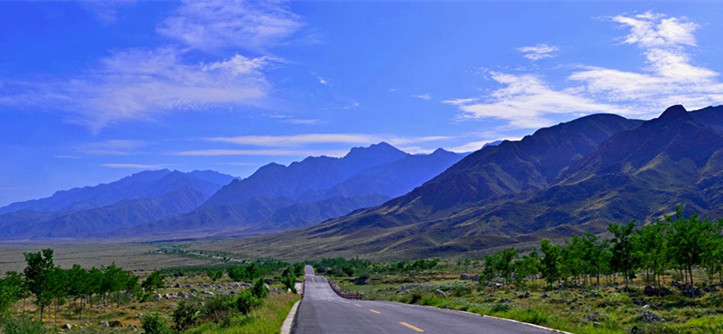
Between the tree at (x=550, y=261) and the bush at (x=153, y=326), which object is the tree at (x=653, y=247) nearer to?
the tree at (x=550, y=261)

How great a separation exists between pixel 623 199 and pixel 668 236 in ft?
519

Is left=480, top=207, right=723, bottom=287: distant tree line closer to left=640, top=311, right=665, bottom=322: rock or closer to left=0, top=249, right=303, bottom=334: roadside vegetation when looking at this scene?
left=640, top=311, right=665, bottom=322: rock

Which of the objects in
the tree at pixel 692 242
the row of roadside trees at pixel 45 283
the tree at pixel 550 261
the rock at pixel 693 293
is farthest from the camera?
the tree at pixel 550 261

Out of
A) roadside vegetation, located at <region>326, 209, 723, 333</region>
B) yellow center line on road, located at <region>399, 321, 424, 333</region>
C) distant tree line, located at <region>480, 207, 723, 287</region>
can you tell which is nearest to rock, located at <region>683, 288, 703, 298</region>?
roadside vegetation, located at <region>326, 209, 723, 333</region>

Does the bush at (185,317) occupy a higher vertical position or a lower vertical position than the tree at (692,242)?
lower

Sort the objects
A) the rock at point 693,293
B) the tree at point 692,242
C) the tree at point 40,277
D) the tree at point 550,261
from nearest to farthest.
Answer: the rock at point 693,293
the tree at point 692,242
the tree at point 40,277
the tree at point 550,261

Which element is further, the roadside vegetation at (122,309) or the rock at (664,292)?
the rock at (664,292)

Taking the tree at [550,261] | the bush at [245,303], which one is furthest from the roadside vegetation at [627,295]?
the bush at [245,303]

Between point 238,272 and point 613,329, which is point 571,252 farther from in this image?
point 238,272

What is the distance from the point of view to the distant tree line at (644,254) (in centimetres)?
3441

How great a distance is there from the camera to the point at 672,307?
27641 millimetres

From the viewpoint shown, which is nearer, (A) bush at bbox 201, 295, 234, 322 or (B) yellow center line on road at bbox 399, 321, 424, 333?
(B) yellow center line on road at bbox 399, 321, 424, 333

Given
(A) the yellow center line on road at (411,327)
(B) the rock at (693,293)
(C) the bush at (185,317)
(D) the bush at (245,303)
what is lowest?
(B) the rock at (693,293)

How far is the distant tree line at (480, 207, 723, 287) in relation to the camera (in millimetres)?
34406
